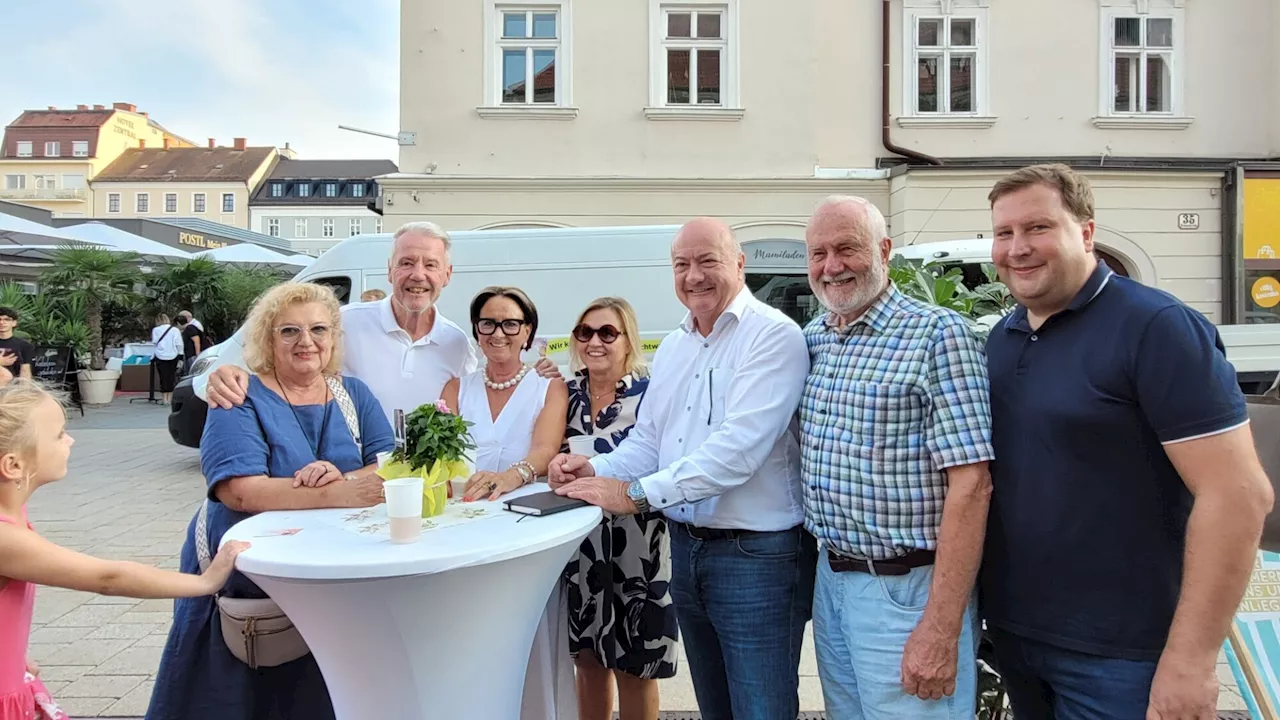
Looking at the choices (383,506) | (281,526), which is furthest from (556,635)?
(281,526)

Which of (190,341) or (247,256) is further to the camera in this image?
(247,256)

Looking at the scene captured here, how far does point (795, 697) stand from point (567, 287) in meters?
5.41

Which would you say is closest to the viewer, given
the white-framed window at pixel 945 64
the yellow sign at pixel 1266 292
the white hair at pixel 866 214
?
the white hair at pixel 866 214

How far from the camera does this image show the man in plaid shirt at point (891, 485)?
1.76 meters

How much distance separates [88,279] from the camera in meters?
14.8

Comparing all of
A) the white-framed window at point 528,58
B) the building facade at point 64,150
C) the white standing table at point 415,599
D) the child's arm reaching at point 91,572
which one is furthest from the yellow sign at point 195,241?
the building facade at point 64,150

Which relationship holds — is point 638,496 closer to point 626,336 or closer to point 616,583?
point 616,583

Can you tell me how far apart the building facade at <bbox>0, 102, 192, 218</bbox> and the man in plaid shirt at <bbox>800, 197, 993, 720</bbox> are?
81.3m

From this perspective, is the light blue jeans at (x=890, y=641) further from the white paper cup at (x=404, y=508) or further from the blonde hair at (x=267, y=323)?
the blonde hair at (x=267, y=323)

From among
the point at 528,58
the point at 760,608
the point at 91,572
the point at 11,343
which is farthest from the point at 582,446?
the point at 528,58

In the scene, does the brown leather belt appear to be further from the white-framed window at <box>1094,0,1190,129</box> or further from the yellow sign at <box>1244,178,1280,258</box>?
the yellow sign at <box>1244,178,1280,258</box>

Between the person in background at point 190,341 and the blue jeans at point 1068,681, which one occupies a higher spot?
the person in background at point 190,341

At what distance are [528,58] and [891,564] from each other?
11.3m

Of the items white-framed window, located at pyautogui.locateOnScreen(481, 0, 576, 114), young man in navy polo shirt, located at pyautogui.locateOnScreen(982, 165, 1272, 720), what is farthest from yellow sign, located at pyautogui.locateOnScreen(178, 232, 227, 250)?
young man in navy polo shirt, located at pyautogui.locateOnScreen(982, 165, 1272, 720)
